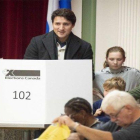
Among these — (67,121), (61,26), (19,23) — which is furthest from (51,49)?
(19,23)

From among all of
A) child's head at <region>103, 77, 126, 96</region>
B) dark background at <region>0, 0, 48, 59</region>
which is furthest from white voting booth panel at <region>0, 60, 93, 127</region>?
dark background at <region>0, 0, 48, 59</region>

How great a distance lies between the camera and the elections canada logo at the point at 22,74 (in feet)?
13.1

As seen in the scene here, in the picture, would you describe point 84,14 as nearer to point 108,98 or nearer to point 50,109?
point 50,109

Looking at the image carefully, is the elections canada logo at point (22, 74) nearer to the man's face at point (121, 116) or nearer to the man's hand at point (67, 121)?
the man's hand at point (67, 121)

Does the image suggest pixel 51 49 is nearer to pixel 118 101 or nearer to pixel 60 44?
pixel 60 44

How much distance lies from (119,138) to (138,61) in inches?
143

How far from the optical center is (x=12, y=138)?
5121 millimetres

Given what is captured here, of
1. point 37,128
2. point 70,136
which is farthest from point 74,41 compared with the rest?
point 70,136

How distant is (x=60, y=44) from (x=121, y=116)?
5.16 ft

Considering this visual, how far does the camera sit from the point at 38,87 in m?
4.00

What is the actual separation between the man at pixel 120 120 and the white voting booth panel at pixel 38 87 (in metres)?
1.03

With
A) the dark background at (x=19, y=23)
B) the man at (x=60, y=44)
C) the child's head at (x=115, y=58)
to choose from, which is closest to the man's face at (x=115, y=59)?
the child's head at (x=115, y=58)

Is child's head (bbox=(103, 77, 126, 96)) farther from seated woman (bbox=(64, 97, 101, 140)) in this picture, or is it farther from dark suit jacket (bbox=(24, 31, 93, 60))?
seated woman (bbox=(64, 97, 101, 140))

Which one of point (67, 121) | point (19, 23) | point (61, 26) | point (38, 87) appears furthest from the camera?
point (19, 23)
